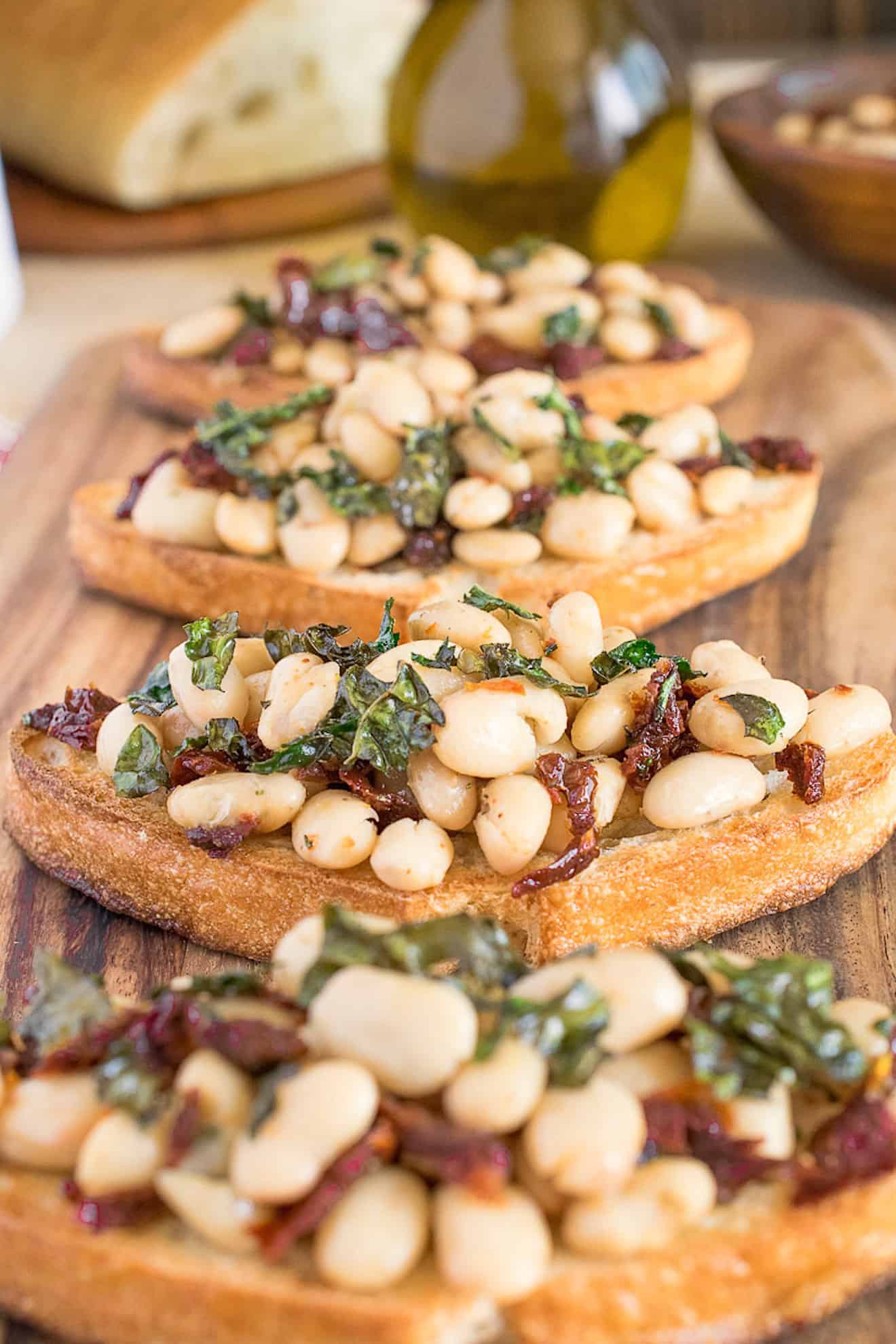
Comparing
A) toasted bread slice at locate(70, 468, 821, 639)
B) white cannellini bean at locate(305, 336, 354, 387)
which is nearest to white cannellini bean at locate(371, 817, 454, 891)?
toasted bread slice at locate(70, 468, 821, 639)

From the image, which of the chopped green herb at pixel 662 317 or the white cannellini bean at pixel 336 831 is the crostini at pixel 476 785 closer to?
the white cannellini bean at pixel 336 831

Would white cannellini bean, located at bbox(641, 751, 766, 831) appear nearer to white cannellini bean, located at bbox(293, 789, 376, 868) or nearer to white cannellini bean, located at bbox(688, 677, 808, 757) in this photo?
white cannellini bean, located at bbox(688, 677, 808, 757)

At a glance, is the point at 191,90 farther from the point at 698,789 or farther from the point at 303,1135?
the point at 303,1135

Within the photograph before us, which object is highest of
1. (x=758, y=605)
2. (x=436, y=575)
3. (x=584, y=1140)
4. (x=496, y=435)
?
(x=584, y=1140)

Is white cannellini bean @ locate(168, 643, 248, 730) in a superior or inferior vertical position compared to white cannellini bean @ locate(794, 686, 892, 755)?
superior

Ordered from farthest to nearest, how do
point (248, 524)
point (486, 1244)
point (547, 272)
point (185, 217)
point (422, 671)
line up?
1. point (185, 217)
2. point (547, 272)
3. point (248, 524)
4. point (422, 671)
5. point (486, 1244)

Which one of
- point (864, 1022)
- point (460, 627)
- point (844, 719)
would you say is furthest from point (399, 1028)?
point (844, 719)

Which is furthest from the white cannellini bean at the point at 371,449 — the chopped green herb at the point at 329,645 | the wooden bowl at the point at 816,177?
the wooden bowl at the point at 816,177
